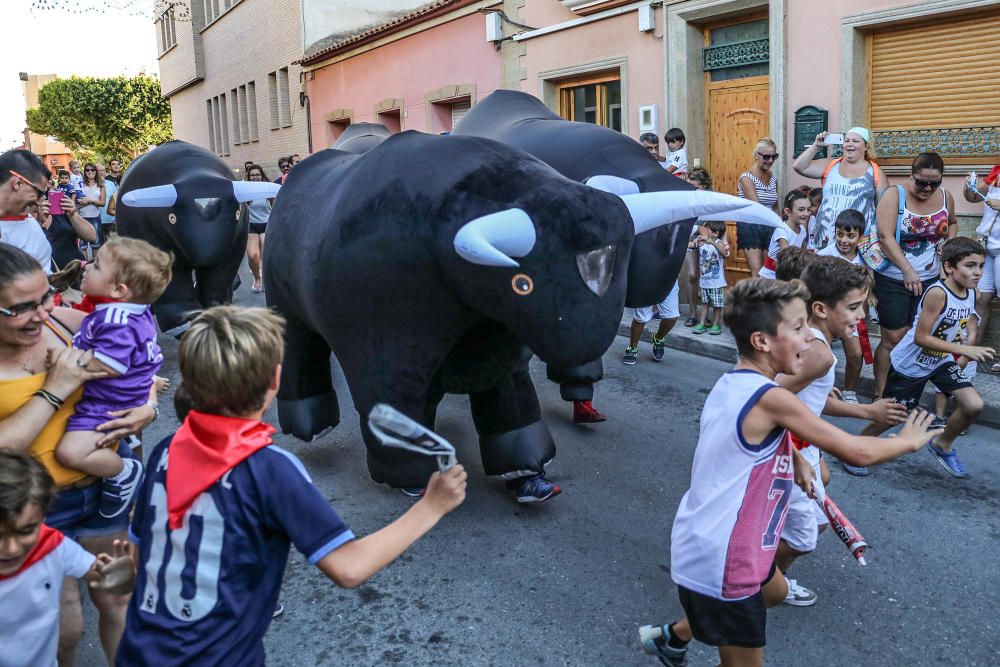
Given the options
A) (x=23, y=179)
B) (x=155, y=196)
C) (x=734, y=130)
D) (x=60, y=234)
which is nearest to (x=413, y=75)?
(x=734, y=130)

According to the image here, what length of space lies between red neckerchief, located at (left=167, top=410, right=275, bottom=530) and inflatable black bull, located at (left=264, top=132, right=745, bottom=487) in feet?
4.62

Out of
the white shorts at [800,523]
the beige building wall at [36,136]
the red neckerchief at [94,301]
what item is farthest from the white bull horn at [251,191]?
the beige building wall at [36,136]

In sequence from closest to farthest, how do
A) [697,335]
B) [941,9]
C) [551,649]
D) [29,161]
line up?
[551,649]
[29,161]
[941,9]
[697,335]

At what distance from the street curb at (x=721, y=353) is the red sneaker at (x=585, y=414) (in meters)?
0.90

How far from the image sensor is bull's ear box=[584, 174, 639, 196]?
3922mm

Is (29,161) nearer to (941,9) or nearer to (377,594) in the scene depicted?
(377,594)

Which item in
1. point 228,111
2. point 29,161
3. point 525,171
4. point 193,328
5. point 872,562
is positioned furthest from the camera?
point 228,111

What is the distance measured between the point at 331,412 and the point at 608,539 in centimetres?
177

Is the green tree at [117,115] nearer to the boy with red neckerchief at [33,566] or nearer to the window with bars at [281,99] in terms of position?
the window with bars at [281,99]

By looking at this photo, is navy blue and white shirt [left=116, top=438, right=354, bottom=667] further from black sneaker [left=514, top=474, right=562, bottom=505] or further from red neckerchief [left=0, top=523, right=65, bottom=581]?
black sneaker [left=514, top=474, right=562, bottom=505]

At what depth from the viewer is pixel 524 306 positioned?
10.2ft

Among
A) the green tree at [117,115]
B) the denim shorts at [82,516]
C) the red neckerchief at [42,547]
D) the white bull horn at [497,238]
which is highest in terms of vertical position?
the green tree at [117,115]

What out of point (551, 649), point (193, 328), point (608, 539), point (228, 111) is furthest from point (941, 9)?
point (228, 111)

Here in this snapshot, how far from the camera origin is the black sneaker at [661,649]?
106 inches
